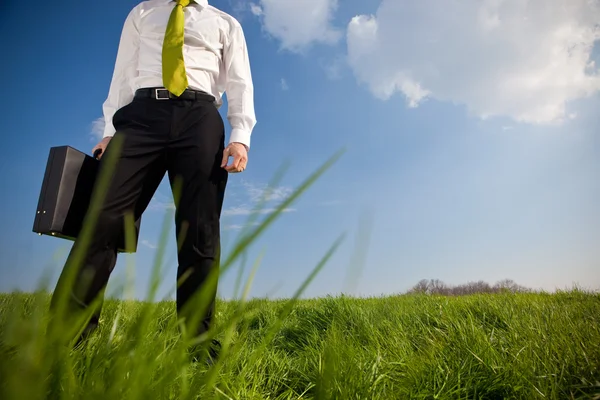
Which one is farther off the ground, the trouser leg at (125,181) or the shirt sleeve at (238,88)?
the shirt sleeve at (238,88)

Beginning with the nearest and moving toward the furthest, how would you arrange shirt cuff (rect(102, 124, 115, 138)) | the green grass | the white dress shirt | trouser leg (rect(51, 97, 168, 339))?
the green grass, trouser leg (rect(51, 97, 168, 339)), the white dress shirt, shirt cuff (rect(102, 124, 115, 138))

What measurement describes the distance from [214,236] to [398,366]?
3.76 ft

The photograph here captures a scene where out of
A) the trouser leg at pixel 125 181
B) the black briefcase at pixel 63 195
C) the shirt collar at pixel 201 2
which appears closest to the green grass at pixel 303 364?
the trouser leg at pixel 125 181

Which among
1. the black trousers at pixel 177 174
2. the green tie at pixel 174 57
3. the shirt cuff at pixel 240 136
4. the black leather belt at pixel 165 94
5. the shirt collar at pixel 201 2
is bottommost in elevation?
the black trousers at pixel 177 174

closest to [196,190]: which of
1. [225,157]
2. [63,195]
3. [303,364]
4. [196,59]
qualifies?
[225,157]

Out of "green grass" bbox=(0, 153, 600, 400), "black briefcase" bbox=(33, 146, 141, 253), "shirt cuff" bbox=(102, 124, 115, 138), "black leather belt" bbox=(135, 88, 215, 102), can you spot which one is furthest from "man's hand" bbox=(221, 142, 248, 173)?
"green grass" bbox=(0, 153, 600, 400)

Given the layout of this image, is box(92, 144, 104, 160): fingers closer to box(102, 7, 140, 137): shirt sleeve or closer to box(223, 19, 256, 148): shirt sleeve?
box(102, 7, 140, 137): shirt sleeve

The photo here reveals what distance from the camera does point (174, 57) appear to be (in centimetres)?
228

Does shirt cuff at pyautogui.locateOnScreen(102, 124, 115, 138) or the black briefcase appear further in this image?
shirt cuff at pyautogui.locateOnScreen(102, 124, 115, 138)

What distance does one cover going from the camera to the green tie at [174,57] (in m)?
2.23

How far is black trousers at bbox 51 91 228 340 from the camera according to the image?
6.88ft

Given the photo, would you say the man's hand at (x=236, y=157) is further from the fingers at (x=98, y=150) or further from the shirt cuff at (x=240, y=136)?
the fingers at (x=98, y=150)

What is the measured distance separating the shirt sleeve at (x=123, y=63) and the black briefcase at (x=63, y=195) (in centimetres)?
41

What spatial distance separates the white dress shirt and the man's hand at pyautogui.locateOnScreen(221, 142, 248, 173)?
0.05 metres
